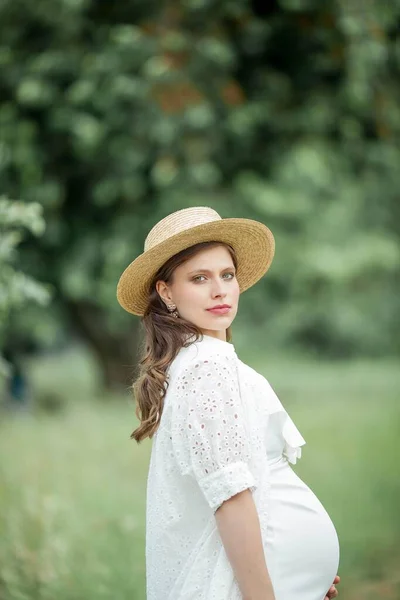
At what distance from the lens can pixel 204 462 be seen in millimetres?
2070

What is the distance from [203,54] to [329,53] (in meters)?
1.08

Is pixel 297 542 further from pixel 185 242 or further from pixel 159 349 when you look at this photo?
pixel 185 242

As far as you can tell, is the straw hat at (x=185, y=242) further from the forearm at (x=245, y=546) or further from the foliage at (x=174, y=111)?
the foliage at (x=174, y=111)

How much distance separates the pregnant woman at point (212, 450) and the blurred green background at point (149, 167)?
2.91 meters

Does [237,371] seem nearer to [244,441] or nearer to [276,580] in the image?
[244,441]

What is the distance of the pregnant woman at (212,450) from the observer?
6.73 ft

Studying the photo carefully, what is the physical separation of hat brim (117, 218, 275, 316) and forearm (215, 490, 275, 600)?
2.03 feet

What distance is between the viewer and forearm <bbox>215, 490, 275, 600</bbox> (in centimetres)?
201

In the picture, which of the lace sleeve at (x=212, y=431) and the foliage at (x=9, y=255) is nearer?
the lace sleeve at (x=212, y=431)

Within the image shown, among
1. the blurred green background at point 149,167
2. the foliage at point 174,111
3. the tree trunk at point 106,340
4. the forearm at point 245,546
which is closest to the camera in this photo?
the forearm at point 245,546

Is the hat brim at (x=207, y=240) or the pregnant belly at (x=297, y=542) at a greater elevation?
the hat brim at (x=207, y=240)

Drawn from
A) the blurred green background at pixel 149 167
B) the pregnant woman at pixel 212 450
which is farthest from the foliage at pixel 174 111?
the pregnant woman at pixel 212 450

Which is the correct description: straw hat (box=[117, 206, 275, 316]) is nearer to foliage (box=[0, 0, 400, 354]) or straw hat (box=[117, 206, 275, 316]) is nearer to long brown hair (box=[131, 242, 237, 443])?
long brown hair (box=[131, 242, 237, 443])

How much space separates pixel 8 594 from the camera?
15.4 ft
